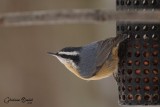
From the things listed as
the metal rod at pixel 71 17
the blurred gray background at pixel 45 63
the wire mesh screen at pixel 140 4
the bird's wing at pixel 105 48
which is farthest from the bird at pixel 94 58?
the blurred gray background at pixel 45 63

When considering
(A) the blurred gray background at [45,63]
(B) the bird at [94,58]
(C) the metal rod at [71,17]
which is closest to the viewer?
(C) the metal rod at [71,17]

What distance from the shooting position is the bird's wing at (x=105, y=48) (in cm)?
Answer: 324

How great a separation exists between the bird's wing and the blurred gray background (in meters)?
2.68

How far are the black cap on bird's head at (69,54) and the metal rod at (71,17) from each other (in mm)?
2115

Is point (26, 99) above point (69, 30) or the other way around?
the other way around

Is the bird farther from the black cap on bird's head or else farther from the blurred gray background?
the blurred gray background

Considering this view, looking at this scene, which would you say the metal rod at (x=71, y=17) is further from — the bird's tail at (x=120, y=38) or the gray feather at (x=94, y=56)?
the gray feather at (x=94, y=56)

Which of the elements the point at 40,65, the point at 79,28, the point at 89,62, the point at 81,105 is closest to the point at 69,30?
the point at 79,28

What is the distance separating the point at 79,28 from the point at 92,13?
5610 millimetres

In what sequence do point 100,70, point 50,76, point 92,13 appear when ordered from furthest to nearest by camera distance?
point 50,76 → point 100,70 → point 92,13

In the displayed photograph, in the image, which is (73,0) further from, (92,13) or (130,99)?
(92,13)

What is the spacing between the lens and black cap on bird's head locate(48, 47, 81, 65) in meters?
3.39

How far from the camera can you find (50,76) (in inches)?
254

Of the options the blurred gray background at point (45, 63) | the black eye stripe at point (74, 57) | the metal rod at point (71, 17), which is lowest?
the blurred gray background at point (45, 63)
